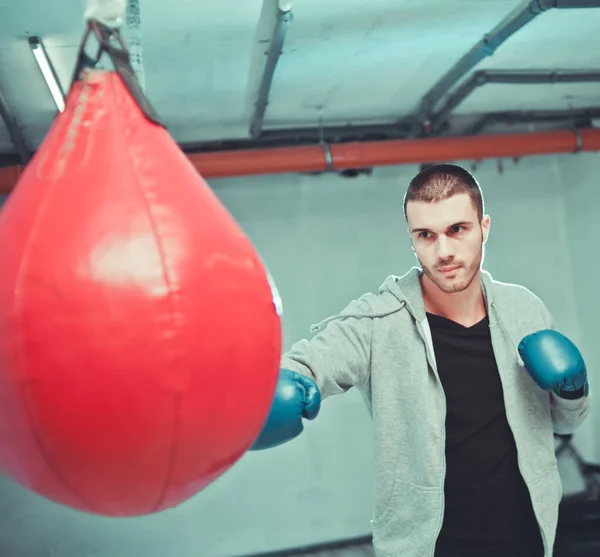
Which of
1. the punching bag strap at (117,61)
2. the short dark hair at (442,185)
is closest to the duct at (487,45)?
the short dark hair at (442,185)

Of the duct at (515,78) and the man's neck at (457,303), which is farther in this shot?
the duct at (515,78)

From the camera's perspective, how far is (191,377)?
744 millimetres

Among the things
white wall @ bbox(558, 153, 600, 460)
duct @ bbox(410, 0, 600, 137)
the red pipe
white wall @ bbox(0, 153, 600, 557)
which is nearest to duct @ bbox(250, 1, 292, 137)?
the red pipe

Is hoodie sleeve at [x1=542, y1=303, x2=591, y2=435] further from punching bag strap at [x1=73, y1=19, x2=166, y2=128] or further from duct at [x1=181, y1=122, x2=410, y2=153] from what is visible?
duct at [x1=181, y1=122, x2=410, y2=153]

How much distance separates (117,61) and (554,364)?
1.23 metres

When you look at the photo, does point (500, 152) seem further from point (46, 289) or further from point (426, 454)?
point (46, 289)

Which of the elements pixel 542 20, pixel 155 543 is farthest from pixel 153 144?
pixel 155 543

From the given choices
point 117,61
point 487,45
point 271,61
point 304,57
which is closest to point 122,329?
point 117,61

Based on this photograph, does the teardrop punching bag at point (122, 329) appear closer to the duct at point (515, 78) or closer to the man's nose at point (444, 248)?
the man's nose at point (444, 248)

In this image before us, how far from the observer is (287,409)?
1.31 metres

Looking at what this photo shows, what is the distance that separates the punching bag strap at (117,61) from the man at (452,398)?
2.68 feet

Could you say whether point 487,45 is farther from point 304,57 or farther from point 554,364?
point 554,364

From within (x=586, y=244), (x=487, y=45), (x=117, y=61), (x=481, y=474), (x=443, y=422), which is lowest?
(x=481, y=474)

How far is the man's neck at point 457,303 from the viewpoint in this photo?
1.75m
